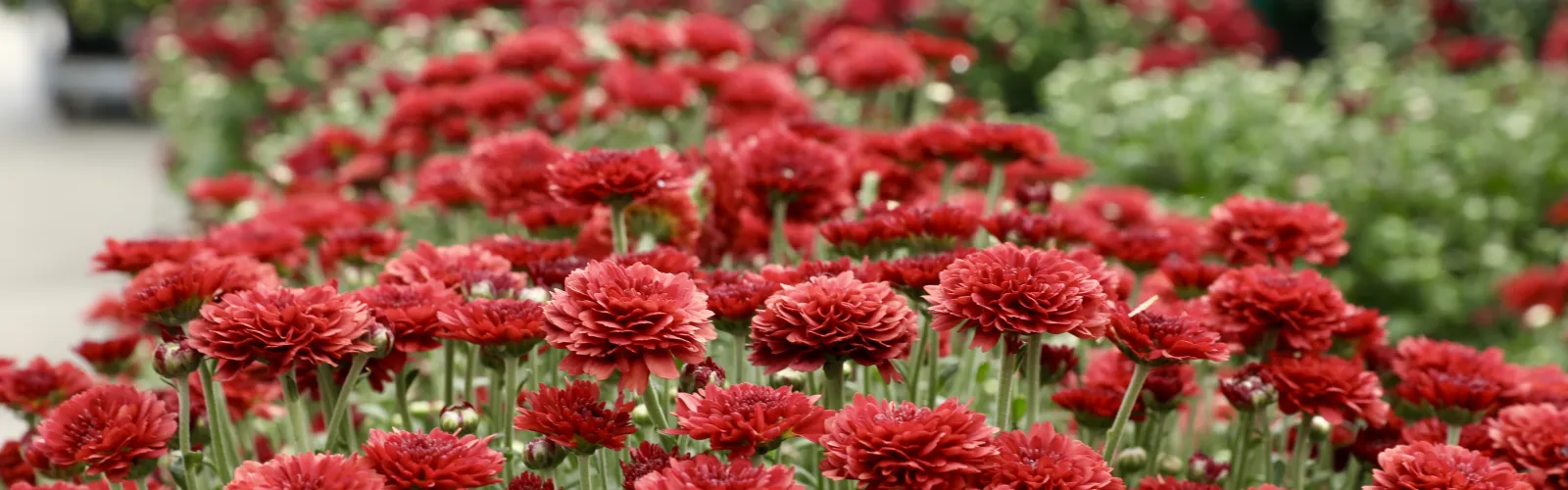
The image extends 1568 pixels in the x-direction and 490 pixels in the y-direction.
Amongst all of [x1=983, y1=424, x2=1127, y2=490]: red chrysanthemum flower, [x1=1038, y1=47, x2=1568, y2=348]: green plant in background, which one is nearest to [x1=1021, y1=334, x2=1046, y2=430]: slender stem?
[x1=983, y1=424, x2=1127, y2=490]: red chrysanthemum flower

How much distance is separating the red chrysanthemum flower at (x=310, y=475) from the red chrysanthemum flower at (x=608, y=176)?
0.49 metres

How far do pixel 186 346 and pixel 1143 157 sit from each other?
130 inches

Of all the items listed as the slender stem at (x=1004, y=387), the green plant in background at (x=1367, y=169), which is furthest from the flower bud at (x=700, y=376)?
the green plant in background at (x=1367, y=169)

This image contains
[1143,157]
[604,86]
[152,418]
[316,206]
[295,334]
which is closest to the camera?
[295,334]

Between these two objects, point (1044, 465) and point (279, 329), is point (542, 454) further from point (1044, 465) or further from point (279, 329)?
point (1044, 465)

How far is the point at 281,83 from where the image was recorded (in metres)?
5.59

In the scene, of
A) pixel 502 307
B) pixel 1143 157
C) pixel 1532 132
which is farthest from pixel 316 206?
pixel 1532 132

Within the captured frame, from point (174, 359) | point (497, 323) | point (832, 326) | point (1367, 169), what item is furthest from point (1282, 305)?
point (1367, 169)

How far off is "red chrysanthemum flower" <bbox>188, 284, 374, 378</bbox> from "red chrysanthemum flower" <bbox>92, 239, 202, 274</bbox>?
468 millimetres

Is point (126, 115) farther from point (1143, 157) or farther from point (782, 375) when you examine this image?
point (782, 375)

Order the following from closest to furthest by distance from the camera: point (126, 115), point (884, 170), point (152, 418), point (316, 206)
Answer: point (152, 418) → point (884, 170) → point (316, 206) → point (126, 115)

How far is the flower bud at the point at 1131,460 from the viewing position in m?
1.59

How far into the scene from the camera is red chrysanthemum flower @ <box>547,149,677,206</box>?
1486 mm

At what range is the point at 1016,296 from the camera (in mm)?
1192
